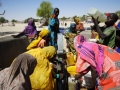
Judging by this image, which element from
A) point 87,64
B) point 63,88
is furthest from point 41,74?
point 87,64

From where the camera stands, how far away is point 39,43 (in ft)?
14.3

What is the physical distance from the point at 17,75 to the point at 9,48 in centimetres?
264

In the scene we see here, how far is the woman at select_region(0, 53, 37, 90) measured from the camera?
218 centimetres

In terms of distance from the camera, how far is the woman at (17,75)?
7.15 feet

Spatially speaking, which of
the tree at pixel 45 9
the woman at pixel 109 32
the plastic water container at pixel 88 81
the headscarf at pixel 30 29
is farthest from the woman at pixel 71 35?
the tree at pixel 45 9

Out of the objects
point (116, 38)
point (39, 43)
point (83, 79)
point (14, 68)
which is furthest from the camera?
point (39, 43)

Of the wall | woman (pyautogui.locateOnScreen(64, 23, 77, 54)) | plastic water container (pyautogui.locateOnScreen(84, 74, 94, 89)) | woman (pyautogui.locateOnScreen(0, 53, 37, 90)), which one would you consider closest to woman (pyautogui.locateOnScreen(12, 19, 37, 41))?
the wall

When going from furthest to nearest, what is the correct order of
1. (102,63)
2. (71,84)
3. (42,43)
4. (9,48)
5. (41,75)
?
(9,48) → (42,43) → (71,84) → (41,75) → (102,63)

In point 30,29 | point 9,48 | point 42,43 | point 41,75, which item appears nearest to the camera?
point 41,75

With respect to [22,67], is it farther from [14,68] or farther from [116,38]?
[116,38]

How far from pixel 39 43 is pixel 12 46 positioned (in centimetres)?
103

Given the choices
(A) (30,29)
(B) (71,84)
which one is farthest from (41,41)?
(A) (30,29)

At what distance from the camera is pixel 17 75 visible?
2234mm

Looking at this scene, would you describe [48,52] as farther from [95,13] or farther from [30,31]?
[30,31]
